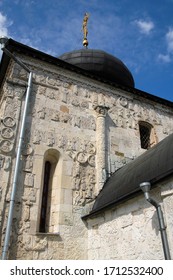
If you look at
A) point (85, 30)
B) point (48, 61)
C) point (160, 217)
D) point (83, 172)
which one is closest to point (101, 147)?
point (83, 172)

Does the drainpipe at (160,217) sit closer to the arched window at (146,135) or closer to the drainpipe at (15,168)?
the drainpipe at (15,168)

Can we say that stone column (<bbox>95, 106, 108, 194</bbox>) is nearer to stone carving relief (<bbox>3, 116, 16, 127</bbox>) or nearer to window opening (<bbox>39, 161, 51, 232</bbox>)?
window opening (<bbox>39, 161, 51, 232</bbox>)

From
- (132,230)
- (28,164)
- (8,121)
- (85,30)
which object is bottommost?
(132,230)

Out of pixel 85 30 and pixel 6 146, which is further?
pixel 85 30

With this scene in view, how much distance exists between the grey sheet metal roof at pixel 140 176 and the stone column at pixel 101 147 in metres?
0.77

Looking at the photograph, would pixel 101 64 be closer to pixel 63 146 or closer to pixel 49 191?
pixel 63 146

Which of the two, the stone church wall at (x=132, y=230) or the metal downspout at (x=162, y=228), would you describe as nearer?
the metal downspout at (x=162, y=228)

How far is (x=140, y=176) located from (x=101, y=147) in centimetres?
284

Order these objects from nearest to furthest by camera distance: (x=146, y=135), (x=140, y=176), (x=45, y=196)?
1. (x=140, y=176)
2. (x=45, y=196)
3. (x=146, y=135)

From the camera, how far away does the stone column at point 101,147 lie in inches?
319

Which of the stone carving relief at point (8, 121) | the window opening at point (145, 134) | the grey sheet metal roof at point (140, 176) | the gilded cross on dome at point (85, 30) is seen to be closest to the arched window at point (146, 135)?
the window opening at point (145, 134)

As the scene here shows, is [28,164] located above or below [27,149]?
below

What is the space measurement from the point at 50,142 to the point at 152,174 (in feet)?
11.6

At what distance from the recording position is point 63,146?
809 cm
